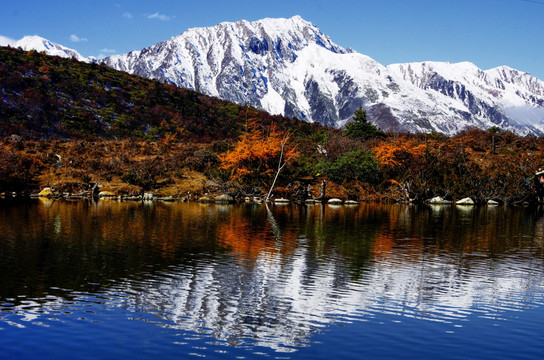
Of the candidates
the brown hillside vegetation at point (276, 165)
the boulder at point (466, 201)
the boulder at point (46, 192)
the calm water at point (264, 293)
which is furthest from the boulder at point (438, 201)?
the boulder at point (46, 192)

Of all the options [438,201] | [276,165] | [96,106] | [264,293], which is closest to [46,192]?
[276,165]

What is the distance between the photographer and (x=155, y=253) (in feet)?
72.6

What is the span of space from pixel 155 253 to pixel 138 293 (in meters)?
6.78

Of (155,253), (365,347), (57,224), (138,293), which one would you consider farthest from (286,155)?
(365,347)

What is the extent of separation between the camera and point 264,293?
15938mm

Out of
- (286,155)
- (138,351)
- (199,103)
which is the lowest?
(138,351)

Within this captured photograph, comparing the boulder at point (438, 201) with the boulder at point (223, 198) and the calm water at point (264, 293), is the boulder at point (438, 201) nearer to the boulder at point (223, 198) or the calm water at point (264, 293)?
the boulder at point (223, 198)

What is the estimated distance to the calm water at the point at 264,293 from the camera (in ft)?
37.8

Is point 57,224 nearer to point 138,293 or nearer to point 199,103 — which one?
point 138,293

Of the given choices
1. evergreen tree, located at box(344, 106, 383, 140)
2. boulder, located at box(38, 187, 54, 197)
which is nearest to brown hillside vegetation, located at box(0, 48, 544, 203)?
evergreen tree, located at box(344, 106, 383, 140)

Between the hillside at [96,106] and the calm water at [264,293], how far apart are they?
51.3 meters

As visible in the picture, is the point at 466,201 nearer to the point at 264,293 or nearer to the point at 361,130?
the point at 361,130

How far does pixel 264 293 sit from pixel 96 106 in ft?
256

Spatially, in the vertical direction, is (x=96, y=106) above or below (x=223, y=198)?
above
